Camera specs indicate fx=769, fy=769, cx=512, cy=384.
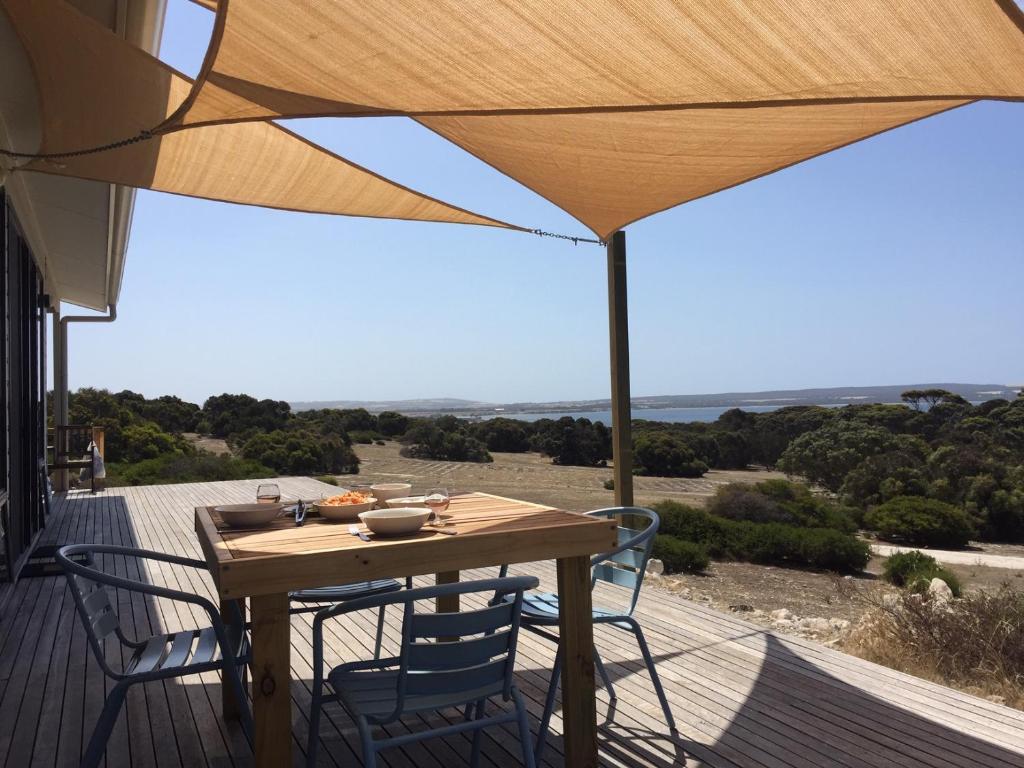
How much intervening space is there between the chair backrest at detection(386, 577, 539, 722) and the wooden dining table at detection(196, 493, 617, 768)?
209mm

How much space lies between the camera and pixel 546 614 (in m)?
2.68

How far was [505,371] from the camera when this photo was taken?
124 ft

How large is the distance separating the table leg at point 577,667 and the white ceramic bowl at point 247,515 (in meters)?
0.94

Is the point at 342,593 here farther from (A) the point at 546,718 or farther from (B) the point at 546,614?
(A) the point at 546,718

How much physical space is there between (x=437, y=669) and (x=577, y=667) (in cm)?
57

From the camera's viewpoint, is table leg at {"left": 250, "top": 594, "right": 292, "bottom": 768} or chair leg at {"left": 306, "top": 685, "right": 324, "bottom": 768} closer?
table leg at {"left": 250, "top": 594, "right": 292, "bottom": 768}

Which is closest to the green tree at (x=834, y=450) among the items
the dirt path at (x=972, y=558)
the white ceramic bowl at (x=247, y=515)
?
the dirt path at (x=972, y=558)

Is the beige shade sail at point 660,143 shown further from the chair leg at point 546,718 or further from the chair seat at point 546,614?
the chair leg at point 546,718

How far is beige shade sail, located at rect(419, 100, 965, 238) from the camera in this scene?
9.31ft

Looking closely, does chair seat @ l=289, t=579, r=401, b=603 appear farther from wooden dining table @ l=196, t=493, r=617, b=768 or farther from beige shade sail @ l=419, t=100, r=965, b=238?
beige shade sail @ l=419, t=100, r=965, b=238


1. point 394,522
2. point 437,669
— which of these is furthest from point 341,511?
point 437,669

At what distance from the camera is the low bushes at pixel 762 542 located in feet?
30.2

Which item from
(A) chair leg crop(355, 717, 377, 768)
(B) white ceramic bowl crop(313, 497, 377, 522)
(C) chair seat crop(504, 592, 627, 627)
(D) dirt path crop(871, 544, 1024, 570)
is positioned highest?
(B) white ceramic bowl crop(313, 497, 377, 522)

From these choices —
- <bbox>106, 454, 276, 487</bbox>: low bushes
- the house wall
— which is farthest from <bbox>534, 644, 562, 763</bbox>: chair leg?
<bbox>106, 454, 276, 487</bbox>: low bushes
